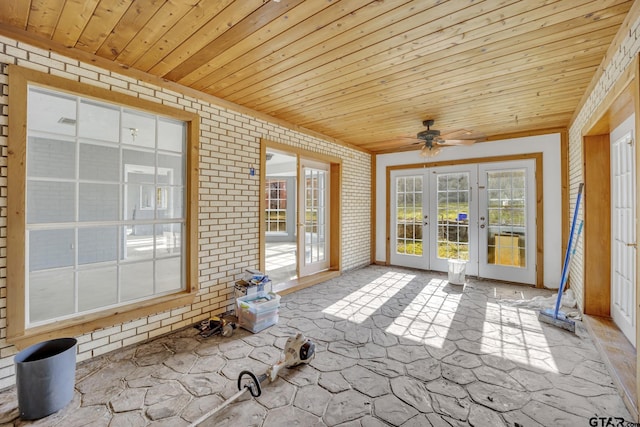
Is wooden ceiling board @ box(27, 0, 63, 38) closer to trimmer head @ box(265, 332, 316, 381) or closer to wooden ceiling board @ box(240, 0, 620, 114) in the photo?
wooden ceiling board @ box(240, 0, 620, 114)

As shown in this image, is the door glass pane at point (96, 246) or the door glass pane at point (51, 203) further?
the door glass pane at point (96, 246)

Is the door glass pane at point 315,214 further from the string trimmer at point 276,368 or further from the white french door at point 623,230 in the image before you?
the white french door at point 623,230

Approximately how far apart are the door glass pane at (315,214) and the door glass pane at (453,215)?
2290 mm

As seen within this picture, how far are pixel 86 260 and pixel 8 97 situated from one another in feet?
16.7

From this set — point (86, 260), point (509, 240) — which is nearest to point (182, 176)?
point (86, 260)

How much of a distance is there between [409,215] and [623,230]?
3.44 metres

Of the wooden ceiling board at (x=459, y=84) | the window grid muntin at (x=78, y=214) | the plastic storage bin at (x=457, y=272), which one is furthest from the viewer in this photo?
the plastic storage bin at (x=457, y=272)

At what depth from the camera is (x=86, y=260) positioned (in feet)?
19.8

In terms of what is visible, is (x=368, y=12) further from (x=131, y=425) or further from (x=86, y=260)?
(x=86, y=260)

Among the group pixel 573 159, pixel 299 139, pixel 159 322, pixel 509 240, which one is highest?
pixel 299 139

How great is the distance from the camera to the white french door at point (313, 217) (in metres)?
4.92

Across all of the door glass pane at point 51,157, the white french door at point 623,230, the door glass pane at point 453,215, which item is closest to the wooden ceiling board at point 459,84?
the white french door at point 623,230

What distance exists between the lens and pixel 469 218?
530 cm

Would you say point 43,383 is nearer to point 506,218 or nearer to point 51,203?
point 51,203
